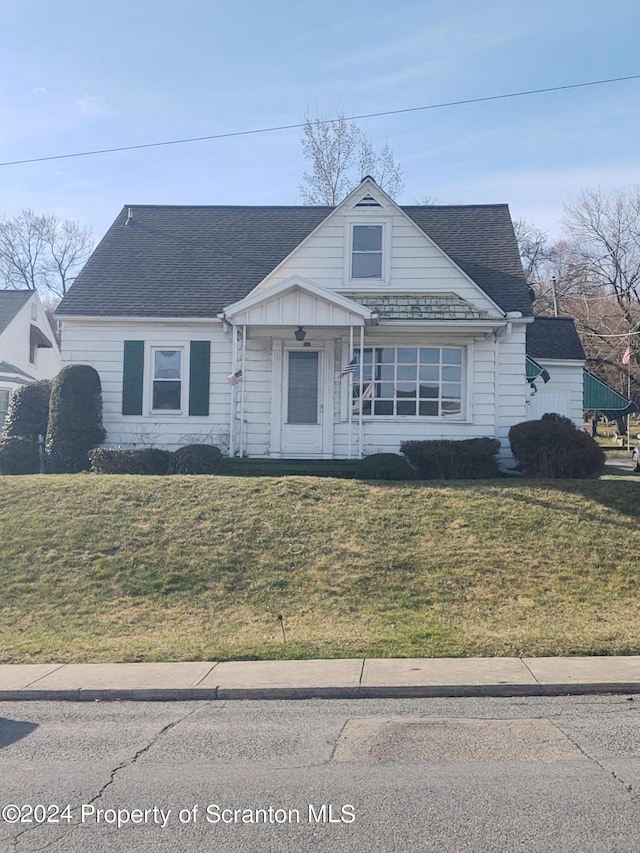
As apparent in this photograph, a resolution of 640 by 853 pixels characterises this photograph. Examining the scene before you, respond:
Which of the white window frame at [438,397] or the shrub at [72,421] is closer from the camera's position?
the shrub at [72,421]

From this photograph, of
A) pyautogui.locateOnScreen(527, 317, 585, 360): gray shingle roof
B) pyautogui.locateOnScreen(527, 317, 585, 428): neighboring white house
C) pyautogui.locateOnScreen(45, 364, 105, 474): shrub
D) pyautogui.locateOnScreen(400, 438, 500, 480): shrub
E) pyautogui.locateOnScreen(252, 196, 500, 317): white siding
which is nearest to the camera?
pyautogui.locateOnScreen(400, 438, 500, 480): shrub

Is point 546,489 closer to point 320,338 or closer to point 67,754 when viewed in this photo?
point 320,338

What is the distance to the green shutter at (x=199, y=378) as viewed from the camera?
60.4ft

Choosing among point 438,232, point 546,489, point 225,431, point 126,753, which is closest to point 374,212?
point 438,232

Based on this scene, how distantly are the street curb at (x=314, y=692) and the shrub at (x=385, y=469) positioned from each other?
793cm

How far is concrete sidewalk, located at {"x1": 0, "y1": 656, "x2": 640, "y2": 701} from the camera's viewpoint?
25.1 ft

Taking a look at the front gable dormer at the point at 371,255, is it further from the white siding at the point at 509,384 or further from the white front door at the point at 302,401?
the white front door at the point at 302,401

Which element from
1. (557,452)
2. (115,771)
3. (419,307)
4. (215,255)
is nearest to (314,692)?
(115,771)

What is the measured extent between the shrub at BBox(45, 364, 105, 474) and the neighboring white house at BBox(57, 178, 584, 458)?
784 mm

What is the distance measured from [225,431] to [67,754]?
41.2 ft

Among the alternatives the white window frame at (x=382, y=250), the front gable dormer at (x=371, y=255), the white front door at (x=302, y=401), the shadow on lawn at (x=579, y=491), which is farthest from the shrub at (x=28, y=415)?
the shadow on lawn at (x=579, y=491)

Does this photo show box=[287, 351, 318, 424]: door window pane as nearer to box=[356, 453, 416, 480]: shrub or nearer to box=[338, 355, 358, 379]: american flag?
box=[338, 355, 358, 379]: american flag

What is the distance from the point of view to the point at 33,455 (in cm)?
1733

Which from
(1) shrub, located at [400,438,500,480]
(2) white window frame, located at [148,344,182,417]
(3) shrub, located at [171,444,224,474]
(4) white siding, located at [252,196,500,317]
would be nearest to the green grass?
(1) shrub, located at [400,438,500,480]
